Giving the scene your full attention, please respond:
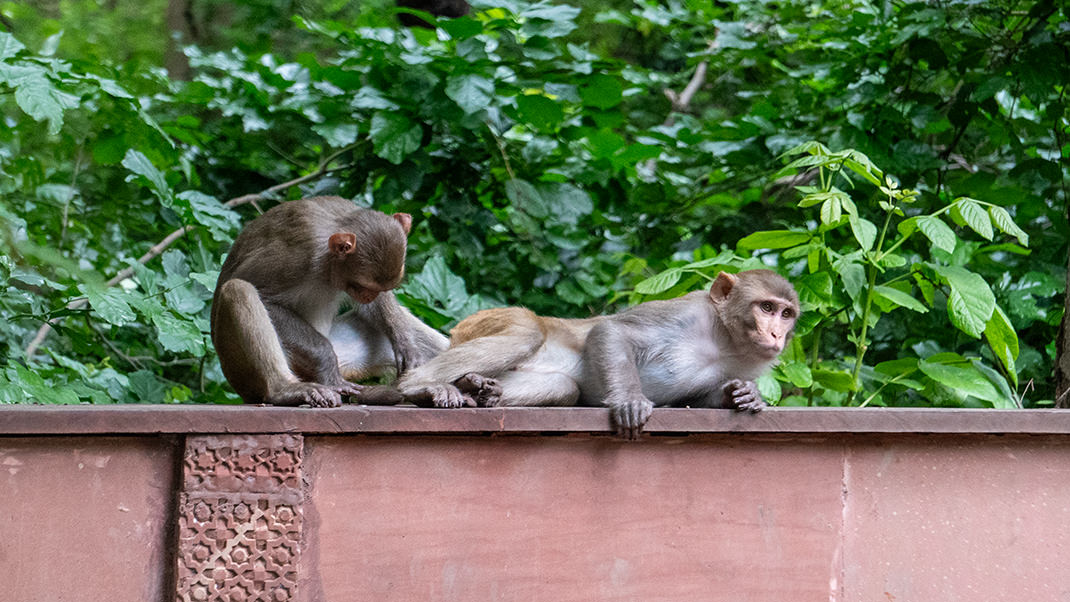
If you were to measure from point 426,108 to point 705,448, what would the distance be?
3.26 metres

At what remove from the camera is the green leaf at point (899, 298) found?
4.57m

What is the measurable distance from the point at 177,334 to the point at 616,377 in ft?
6.98

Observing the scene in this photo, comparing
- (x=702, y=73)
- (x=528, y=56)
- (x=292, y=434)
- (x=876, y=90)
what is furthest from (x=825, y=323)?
(x=702, y=73)

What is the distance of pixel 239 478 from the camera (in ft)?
10.2

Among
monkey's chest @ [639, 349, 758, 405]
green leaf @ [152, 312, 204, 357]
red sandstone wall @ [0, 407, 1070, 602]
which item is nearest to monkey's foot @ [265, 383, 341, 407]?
red sandstone wall @ [0, 407, 1070, 602]

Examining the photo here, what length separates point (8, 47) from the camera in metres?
4.57

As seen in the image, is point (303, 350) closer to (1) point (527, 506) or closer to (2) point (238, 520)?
(2) point (238, 520)

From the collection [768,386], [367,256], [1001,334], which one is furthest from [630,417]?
[1001,334]

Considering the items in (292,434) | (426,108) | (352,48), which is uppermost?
(352,48)

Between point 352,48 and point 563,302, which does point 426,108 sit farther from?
point 563,302

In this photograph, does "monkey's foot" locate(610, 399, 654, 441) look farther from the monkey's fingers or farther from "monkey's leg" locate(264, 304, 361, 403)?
"monkey's leg" locate(264, 304, 361, 403)

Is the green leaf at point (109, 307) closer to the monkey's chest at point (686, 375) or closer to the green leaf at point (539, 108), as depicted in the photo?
the monkey's chest at point (686, 375)

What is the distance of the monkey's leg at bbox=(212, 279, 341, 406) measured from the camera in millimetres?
3703

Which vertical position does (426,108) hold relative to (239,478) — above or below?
above
